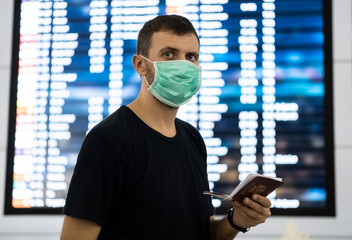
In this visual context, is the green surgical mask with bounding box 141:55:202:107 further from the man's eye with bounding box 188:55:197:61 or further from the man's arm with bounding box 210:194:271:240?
the man's arm with bounding box 210:194:271:240

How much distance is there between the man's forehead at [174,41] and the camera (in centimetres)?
142

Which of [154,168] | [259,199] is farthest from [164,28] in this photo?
[259,199]

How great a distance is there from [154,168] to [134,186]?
0.29ft

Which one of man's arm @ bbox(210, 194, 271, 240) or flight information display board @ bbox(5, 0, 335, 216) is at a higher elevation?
flight information display board @ bbox(5, 0, 335, 216)

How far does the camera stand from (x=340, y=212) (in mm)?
2379

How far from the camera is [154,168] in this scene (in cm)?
128

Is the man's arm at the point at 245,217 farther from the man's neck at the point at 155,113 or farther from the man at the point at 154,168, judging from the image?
the man's neck at the point at 155,113

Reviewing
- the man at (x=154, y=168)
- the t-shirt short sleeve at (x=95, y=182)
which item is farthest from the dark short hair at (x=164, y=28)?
the t-shirt short sleeve at (x=95, y=182)

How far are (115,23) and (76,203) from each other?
1652 millimetres

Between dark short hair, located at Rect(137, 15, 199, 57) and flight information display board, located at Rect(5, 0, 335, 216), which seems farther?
flight information display board, located at Rect(5, 0, 335, 216)

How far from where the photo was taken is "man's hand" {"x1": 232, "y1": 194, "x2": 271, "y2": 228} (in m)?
1.34

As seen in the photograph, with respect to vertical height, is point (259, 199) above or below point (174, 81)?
below

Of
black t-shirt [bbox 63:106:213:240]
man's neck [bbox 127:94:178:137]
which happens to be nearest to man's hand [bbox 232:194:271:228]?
black t-shirt [bbox 63:106:213:240]

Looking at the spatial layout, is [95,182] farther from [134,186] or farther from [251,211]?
[251,211]
